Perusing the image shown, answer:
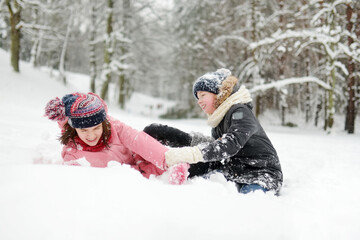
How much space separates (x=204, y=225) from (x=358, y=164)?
3.41 meters

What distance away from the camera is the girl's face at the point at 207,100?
2415 millimetres

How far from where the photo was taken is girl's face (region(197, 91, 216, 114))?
2415 mm

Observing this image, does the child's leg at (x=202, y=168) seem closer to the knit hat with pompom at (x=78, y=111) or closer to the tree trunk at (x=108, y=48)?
the knit hat with pompom at (x=78, y=111)

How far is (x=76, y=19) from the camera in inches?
694

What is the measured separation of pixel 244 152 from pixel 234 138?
0.29 metres

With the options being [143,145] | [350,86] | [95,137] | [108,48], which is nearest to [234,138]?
[143,145]

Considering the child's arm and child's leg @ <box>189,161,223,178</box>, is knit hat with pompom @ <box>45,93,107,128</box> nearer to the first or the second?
the child's arm

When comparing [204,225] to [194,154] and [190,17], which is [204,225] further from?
[190,17]

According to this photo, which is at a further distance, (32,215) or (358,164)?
(358,164)

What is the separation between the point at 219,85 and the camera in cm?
234

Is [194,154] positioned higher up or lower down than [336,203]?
higher up

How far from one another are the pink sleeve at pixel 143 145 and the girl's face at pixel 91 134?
0.67 feet

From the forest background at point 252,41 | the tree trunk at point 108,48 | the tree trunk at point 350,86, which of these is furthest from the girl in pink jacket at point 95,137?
the tree trunk at point 108,48

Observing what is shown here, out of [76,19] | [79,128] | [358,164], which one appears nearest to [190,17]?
[76,19]
